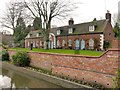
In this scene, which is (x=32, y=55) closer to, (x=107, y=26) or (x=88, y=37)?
(x=88, y=37)

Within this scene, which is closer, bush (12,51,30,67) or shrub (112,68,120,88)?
shrub (112,68,120,88)

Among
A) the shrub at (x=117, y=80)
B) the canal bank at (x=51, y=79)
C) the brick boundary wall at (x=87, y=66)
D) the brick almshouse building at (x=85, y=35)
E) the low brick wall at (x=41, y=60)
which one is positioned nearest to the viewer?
the shrub at (x=117, y=80)

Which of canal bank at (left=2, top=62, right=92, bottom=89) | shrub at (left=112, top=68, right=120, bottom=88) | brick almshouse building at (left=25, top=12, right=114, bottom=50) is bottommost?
canal bank at (left=2, top=62, right=92, bottom=89)

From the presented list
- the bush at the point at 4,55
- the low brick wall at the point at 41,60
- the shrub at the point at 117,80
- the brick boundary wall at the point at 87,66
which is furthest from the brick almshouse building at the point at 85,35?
the shrub at the point at 117,80

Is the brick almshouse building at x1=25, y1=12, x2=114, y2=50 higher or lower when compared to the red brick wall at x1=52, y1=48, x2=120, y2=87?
higher

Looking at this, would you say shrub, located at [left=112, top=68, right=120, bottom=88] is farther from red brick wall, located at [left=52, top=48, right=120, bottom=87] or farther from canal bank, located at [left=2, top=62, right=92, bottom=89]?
canal bank, located at [left=2, top=62, right=92, bottom=89]

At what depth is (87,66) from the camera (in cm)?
670

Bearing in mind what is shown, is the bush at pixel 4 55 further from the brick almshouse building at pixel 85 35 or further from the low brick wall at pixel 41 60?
the brick almshouse building at pixel 85 35

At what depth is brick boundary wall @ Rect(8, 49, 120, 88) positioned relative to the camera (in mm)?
5602

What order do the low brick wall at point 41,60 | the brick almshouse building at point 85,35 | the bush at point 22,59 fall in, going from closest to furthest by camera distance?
the low brick wall at point 41,60 → the bush at point 22,59 → the brick almshouse building at point 85,35

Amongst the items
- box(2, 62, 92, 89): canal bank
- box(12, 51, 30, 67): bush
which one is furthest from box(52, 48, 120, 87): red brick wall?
box(12, 51, 30, 67): bush

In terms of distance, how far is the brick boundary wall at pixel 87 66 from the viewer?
5602 mm

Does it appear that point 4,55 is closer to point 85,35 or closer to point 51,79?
point 51,79

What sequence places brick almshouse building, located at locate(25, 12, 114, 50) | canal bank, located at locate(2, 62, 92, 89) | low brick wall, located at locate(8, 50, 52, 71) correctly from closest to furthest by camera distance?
canal bank, located at locate(2, 62, 92, 89) < low brick wall, located at locate(8, 50, 52, 71) < brick almshouse building, located at locate(25, 12, 114, 50)
